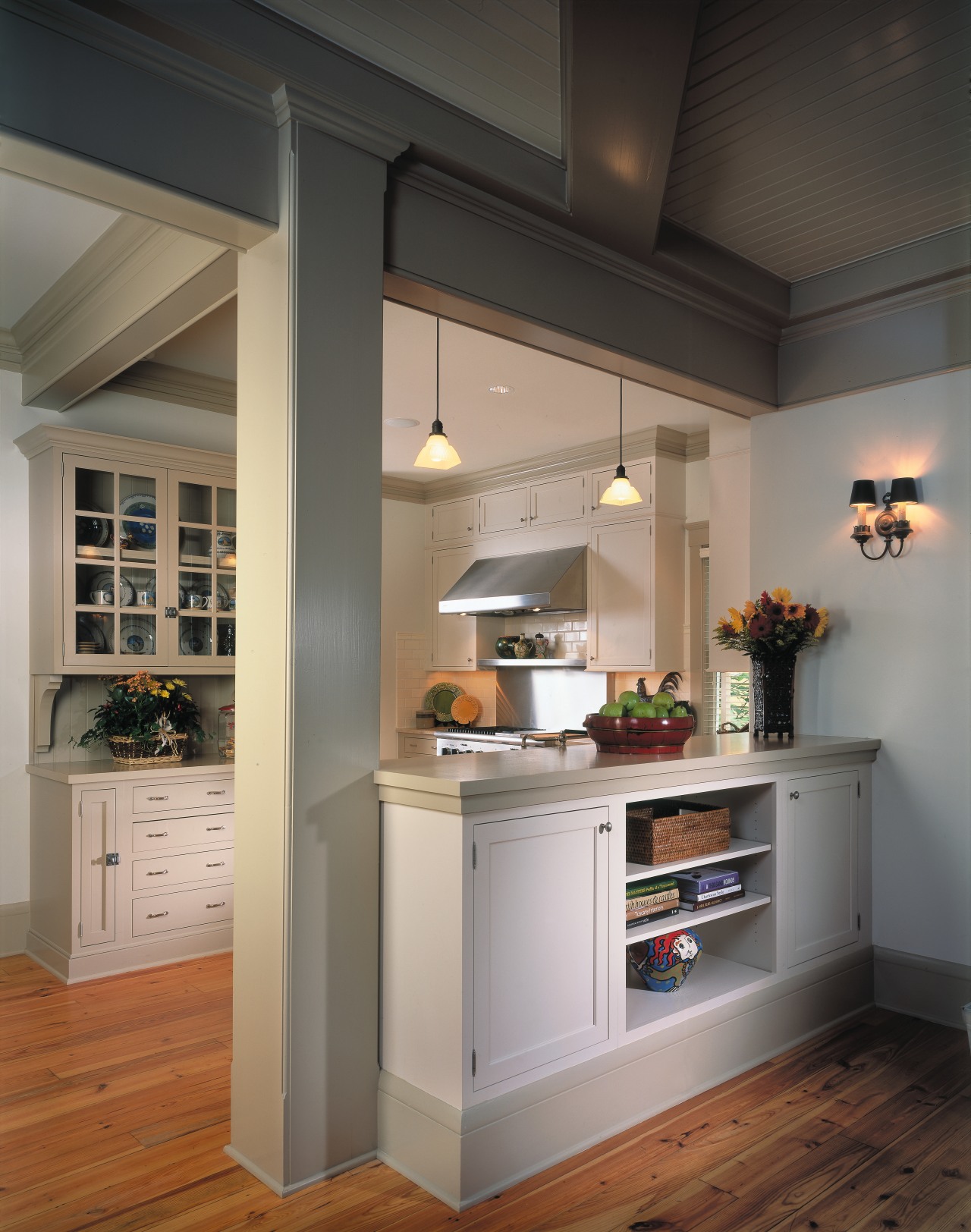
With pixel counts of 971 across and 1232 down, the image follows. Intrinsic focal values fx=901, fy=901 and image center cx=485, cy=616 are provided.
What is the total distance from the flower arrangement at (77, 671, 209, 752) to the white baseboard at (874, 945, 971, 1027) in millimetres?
3114

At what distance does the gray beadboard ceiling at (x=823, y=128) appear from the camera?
88.9 inches

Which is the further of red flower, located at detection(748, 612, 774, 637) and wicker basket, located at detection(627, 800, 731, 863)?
red flower, located at detection(748, 612, 774, 637)

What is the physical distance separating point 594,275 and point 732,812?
1922mm

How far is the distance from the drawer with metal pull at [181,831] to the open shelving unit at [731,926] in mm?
1951

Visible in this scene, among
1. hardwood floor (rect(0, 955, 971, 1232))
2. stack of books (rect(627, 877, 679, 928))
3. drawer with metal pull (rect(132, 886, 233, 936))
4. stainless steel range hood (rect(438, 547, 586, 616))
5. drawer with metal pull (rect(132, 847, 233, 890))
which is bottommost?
hardwood floor (rect(0, 955, 971, 1232))

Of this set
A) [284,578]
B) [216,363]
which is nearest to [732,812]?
[284,578]

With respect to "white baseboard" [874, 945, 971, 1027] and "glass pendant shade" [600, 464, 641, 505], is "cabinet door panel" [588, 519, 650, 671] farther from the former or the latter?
"white baseboard" [874, 945, 971, 1027]

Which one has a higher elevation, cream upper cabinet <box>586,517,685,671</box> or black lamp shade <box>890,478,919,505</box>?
black lamp shade <box>890,478,919,505</box>

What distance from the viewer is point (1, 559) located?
3951mm

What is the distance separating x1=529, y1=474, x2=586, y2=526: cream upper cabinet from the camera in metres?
6.00

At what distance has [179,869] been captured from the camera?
390cm

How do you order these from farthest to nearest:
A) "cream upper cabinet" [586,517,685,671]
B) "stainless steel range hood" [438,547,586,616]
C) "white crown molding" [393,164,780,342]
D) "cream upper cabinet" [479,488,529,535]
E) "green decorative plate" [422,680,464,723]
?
"green decorative plate" [422,680,464,723] → "cream upper cabinet" [479,488,529,535] → "stainless steel range hood" [438,547,586,616] → "cream upper cabinet" [586,517,685,671] → "white crown molding" [393,164,780,342]

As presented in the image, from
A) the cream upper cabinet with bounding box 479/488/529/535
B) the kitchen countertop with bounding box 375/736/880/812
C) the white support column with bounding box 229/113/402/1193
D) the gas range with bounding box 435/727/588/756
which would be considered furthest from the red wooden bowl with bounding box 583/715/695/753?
the cream upper cabinet with bounding box 479/488/529/535

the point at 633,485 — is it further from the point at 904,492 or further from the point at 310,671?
the point at 310,671
